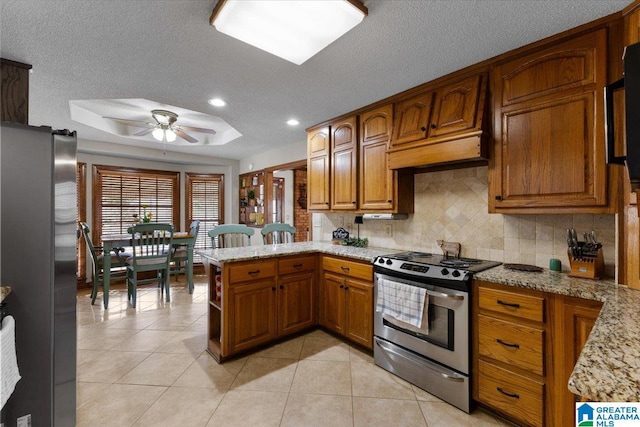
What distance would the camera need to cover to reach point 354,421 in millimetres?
1756

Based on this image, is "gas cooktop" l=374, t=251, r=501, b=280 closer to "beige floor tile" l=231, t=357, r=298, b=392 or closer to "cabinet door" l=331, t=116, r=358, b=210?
"cabinet door" l=331, t=116, r=358, b=210

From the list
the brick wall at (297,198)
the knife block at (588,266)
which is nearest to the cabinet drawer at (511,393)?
the knife block at (588,266)

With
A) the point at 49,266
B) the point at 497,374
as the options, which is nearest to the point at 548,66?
the point at 497,374

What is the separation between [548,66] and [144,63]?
2.77 meters

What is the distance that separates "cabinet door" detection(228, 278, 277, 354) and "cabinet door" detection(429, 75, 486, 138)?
199 cm

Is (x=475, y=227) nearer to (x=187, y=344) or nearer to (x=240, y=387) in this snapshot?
(x=240, y=387)

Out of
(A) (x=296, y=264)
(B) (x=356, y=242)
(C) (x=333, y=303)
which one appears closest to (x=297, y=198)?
(B) (x=356, y=242)

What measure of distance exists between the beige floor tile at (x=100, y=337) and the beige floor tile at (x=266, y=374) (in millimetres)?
1451

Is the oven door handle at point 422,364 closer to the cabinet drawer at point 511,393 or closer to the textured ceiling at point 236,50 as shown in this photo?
the cabinet drawer at point 511,393

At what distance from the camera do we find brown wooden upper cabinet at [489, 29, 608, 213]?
162cm

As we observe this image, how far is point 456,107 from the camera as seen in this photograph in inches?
86.5

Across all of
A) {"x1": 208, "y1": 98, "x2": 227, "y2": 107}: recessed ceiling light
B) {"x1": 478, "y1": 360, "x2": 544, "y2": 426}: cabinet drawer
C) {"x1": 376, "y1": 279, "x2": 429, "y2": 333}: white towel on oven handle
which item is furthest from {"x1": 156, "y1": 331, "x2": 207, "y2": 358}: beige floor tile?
{"x1": 208, "y1": 98, "x2": 227, "y2": 107}: recessed ceiling light

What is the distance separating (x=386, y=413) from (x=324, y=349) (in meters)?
0.91

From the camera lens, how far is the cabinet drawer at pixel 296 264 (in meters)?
2.68
